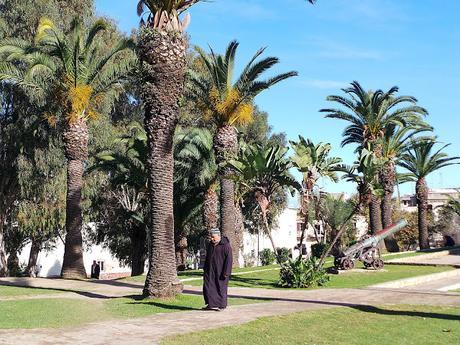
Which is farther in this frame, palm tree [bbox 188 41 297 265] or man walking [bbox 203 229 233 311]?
palm tree [bbox 188 41 297 265]

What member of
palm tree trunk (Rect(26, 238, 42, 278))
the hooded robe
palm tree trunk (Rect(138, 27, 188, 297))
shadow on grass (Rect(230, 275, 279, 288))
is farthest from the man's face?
palm tree trunk (Rect(26, 238, 42, 278))

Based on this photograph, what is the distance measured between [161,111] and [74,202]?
9284mm

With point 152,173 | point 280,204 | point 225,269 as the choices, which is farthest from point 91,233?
point 225,269

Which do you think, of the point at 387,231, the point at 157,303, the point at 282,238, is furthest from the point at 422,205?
the point at 282,238

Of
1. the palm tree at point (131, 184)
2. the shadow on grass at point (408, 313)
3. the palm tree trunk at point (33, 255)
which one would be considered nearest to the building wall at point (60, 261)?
the palm tree trunk at point (33, 255)

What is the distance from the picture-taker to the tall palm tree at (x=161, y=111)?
40.8 feet

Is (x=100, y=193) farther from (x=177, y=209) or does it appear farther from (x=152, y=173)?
(x=152, y=173)

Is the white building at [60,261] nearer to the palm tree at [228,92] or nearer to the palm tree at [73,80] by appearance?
the palm tree at [73,80]

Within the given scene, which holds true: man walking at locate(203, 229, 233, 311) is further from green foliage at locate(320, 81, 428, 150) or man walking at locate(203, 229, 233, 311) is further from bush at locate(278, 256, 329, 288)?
green foliage at locate(320, 81, 428, 150)

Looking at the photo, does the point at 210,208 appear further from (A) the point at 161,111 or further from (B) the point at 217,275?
(B) the point at 217,275

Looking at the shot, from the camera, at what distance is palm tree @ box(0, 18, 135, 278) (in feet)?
66.0

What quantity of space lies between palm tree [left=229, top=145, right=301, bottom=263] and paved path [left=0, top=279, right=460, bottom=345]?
9.81 ft

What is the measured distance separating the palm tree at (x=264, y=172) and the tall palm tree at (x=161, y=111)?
3.84 meters

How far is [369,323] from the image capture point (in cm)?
956
